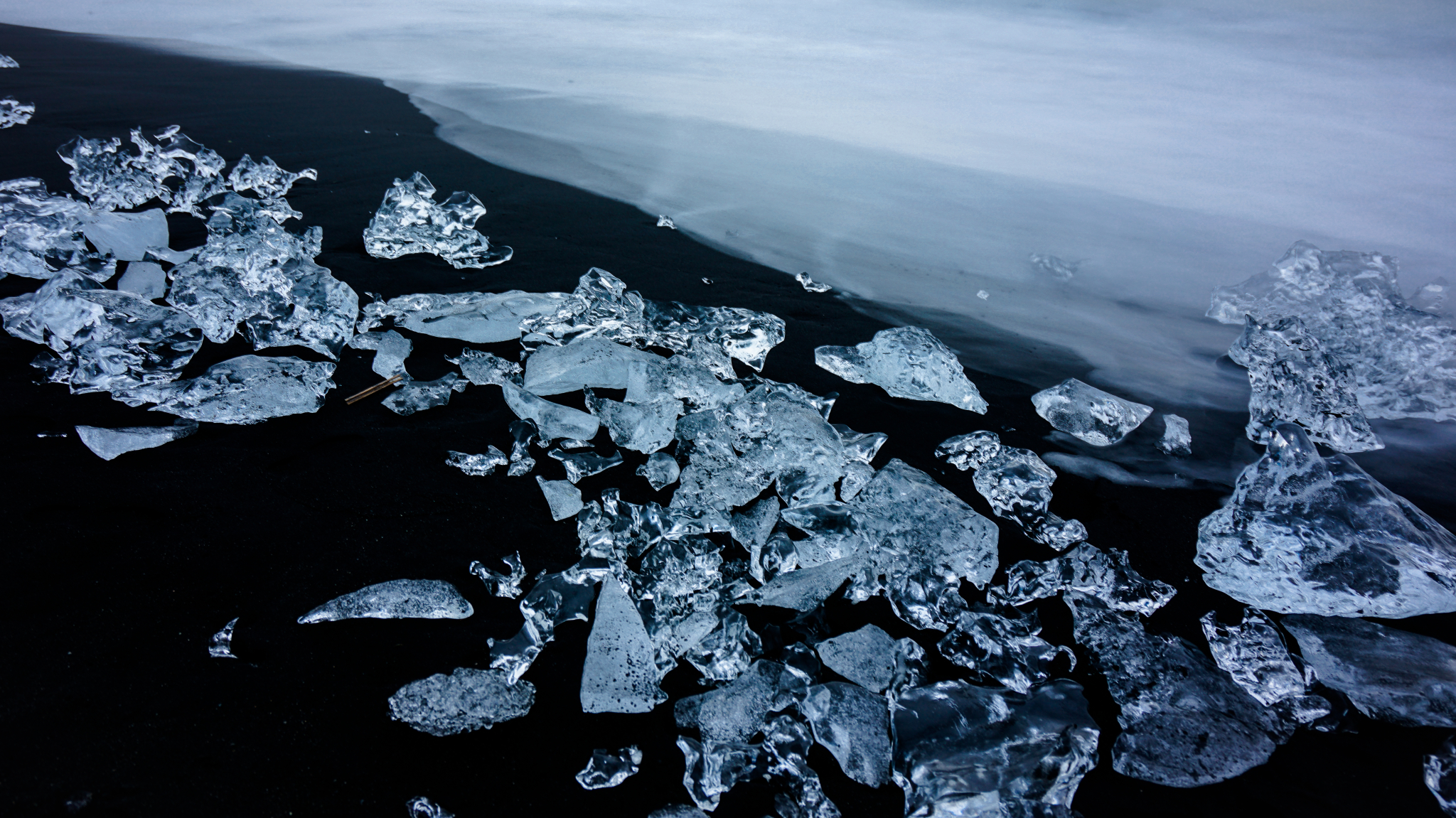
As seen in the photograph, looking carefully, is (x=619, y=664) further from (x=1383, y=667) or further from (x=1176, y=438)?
(x=1176, y=438)

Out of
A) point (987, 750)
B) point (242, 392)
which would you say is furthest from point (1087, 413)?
point (242, 392)

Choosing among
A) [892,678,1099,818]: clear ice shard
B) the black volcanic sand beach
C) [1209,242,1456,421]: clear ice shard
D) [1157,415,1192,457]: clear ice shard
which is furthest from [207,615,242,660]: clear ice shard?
[1209,242,1456,421]: clear ice shard

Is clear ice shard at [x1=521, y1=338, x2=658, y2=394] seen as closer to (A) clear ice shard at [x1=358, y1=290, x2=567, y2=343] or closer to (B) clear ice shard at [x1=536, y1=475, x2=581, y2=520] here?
(A) clear ice shard at [x1=358, y1=290, x2=567, y2=343]

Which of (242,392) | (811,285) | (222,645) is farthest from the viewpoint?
(811,285)

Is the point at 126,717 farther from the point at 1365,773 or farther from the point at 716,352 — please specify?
the point at 1365,773

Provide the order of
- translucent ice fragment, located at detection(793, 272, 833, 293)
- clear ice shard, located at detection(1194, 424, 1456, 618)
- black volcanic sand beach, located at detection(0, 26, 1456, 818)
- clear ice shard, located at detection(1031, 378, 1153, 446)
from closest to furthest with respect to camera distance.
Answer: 1. black volcanic sand beach, located at detection(0, 26, 1456, 818)
2. clear ice shard, located at detection(1194, 424, 1456, 618)
3. clear ice shard, located at detection(1031, 378, 1153, 446)
4. translucent ice fragment, located at detection(793, 272, 833, 293)

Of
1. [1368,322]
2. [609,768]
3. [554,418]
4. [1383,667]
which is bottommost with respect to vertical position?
[609,768]
